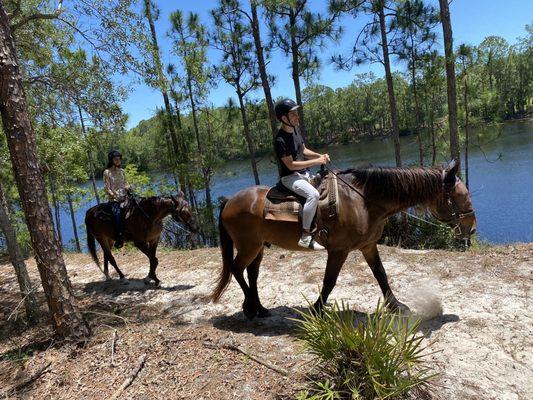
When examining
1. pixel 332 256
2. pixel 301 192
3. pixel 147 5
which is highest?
pixel 147 5

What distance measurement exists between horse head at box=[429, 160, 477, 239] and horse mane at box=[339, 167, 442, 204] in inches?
3.1

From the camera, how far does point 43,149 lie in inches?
355

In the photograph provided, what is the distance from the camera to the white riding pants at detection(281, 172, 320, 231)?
12.3ft

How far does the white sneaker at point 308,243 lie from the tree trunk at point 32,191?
8.00ft

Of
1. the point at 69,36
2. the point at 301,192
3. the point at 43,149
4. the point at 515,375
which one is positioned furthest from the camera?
the point at 43,149

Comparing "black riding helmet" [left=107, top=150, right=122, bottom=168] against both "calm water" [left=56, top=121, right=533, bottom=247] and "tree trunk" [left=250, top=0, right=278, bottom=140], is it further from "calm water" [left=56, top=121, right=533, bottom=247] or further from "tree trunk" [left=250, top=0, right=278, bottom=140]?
"tree trunk" [left=250, top=0, right=278, bottom=140]

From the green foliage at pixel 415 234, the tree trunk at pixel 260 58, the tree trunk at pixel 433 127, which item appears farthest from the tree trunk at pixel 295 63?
the tree trunk at pixel 433 127

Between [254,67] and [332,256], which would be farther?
[254,67]

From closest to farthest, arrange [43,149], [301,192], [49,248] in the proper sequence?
[49,248] < [301,192] < [43,149]

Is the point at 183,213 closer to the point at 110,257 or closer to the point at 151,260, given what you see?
the point at 151,260

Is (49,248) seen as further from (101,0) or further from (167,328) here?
(101,0)

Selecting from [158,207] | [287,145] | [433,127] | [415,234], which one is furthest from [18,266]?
[433,127]

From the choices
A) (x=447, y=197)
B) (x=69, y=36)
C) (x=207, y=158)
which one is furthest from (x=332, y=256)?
(x=207, y=158)

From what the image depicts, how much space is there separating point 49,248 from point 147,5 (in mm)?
15748
